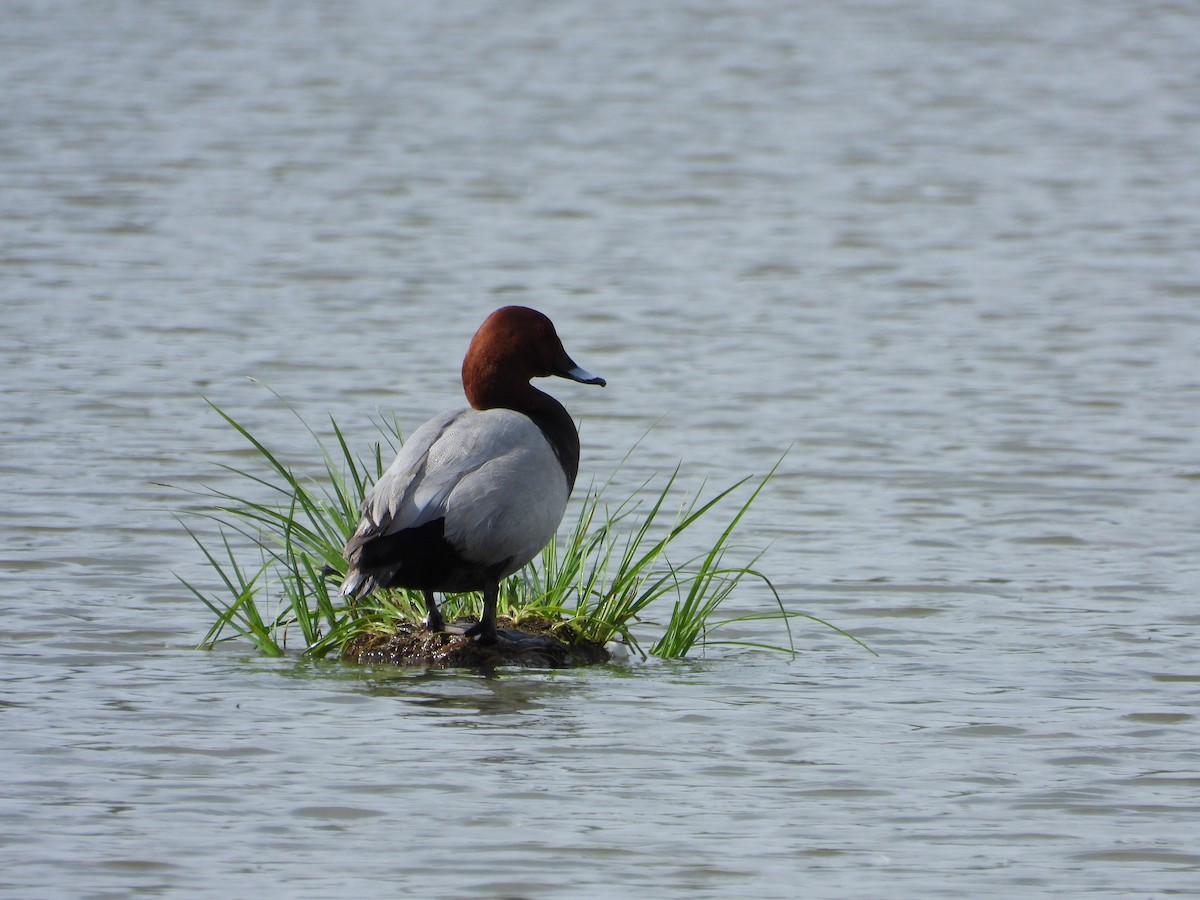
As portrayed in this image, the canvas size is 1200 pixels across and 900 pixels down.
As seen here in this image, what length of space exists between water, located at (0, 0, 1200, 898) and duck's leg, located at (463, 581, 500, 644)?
0.46ft

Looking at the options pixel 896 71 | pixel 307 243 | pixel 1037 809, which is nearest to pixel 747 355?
pixel 307 243

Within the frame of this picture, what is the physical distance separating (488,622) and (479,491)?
1.45 feet

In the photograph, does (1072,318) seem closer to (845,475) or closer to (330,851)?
(845,475)

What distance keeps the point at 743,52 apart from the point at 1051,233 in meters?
12.1

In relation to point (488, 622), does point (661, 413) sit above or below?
below

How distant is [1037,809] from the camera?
565 centimetres

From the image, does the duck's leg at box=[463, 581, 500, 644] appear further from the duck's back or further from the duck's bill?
the duck's bill

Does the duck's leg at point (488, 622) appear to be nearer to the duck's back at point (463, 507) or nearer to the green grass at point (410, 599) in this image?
the duck's back at point (463, 507)

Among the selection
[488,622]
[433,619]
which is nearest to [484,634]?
[488,622]

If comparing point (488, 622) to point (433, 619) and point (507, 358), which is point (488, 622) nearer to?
point (433, 619)

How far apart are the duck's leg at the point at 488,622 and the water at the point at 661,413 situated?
0.14 metres

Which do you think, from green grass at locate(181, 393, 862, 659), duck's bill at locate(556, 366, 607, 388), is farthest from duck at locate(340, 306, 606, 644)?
green grass at locate(181, 393, 862, 659)

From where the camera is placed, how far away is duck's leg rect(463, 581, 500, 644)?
21.9 ft

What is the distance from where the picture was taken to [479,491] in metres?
6.57
